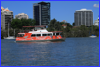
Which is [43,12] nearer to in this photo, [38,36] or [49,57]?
[38,36]

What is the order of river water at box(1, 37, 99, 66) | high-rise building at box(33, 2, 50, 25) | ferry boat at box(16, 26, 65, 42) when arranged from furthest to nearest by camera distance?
high-rise building at box(33, 2, 50, 25), ferry boat at box(16, 26, 65, 42), river water at box(1, 37, 99, 66)

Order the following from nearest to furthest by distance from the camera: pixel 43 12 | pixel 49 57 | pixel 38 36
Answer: pixel 49 57 → pixel 38 36 → pixel 43 12

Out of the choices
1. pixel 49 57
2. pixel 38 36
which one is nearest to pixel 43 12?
pixel 38 36

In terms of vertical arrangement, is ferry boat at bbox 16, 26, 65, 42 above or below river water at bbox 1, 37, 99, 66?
above

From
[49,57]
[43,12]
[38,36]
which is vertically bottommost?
[49,57]

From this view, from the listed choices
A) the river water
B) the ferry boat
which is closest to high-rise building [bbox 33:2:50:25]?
the ferry boat

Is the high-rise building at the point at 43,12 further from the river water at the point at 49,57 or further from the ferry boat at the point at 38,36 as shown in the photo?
the river water at the point at 49,57

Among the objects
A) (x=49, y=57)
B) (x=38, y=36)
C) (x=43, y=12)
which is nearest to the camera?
(x=49, y=57)

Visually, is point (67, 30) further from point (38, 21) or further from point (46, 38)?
point (38, 21)

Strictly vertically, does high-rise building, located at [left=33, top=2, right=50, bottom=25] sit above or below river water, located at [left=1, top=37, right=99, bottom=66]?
above

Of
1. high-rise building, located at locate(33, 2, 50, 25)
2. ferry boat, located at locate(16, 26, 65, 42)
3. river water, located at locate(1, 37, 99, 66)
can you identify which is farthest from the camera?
high-rise building, located at locate(33, 2, 50, 25)

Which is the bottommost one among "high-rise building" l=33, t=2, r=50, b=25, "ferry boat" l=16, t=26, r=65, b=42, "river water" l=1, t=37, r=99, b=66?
"river water" l=1, t=37, r=99, b=66

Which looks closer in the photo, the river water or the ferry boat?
Answer: the river water

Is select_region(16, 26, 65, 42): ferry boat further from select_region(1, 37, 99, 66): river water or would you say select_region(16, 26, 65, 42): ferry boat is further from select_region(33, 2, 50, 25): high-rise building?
select_region(33, 2, 50, 25): high-rise building
